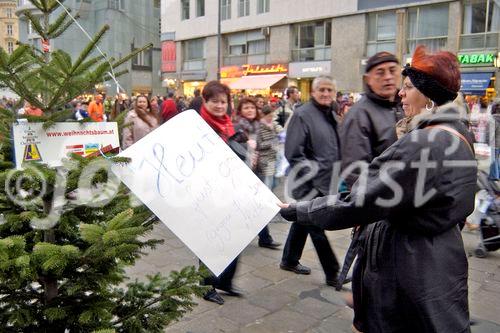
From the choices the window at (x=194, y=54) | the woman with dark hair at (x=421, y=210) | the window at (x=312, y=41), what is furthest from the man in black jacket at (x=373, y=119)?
the window at (x=194, y=54)

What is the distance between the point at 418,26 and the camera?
24.4 metres

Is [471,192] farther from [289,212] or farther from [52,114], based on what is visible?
[52,114]

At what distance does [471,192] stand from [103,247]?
1.41 m

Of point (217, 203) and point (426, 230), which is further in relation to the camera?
point (217, 203)

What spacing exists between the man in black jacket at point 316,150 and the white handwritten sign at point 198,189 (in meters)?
2.00

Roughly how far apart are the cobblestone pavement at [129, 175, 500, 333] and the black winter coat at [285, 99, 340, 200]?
2.89 feet

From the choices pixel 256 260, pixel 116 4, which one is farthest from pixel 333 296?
pixel 116 4

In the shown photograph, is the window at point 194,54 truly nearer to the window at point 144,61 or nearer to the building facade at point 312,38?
the building facade at point 312,38

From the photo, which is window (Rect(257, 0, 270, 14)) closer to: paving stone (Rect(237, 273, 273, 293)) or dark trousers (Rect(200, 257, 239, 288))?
paving stone (Rect(237, 273, 273, 293))

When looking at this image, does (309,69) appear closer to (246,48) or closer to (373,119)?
(246,48)

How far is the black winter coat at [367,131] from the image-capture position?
3.37 metres

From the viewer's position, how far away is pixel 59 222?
186 cm

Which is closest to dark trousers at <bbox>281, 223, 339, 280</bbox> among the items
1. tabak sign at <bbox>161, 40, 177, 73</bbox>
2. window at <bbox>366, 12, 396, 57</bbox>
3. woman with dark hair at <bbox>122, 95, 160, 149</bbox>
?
woman with dark hair at <bbox>122, 95, 160, 149</bbox>

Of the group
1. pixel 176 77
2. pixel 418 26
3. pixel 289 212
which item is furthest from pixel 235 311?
pixel 176 77
